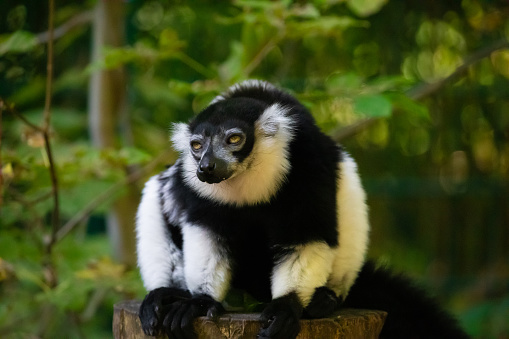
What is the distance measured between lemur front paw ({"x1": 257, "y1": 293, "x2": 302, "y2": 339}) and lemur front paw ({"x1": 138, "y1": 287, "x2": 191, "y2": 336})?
0.49 m

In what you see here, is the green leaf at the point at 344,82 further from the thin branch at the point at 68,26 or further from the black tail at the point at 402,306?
the thin branch at the point at 68,26

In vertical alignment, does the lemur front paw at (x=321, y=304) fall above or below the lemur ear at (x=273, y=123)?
below

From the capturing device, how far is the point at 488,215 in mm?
6492

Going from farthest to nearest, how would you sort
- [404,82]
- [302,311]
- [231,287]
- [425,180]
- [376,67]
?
1. [425,180]
2. [376,67]
3. [404,82]
4. [231,287]
5. [302,311]

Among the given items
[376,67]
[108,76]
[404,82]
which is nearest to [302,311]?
[404,82]

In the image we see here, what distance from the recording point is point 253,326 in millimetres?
2566

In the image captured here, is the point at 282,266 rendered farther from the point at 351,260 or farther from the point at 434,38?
the point at 434,38

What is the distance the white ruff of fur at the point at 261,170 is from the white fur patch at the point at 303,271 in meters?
0.29

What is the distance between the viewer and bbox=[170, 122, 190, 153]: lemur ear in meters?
2.98

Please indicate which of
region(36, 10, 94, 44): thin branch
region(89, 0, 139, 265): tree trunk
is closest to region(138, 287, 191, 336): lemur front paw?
region(89, 0, 139, 265): tree trunk

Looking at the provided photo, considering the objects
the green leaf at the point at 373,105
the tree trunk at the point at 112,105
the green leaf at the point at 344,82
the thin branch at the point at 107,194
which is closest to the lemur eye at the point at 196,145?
the green leaf at the point at 373,105

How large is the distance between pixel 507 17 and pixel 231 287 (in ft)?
15.0

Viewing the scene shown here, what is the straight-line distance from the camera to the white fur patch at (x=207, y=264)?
9.25ft

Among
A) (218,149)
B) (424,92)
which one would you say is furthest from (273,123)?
(424,92)
